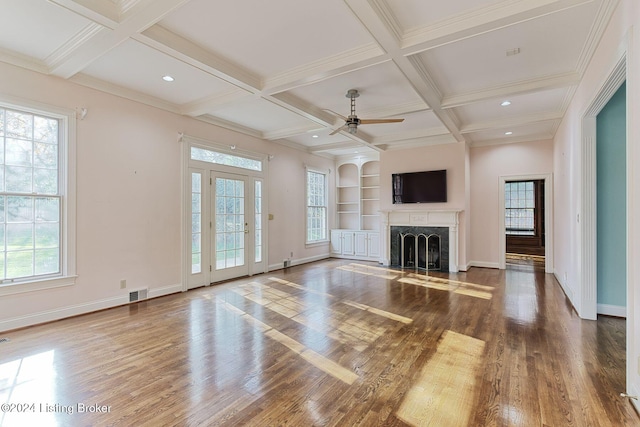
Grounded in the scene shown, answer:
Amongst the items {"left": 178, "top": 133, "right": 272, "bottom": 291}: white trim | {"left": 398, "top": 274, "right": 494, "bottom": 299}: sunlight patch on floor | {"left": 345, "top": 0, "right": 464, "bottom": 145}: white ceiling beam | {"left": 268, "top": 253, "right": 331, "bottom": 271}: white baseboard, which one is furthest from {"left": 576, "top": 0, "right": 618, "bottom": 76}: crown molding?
{"left": 268, "top": 253, "right": 331, "bottom": 271}: white baseboard

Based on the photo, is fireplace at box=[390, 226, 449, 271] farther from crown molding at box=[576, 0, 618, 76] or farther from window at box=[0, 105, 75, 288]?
window at box=[0, 105, 75, 288]

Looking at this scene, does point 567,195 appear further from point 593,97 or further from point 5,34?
point 5,34

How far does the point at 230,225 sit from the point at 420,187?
427 centimetres

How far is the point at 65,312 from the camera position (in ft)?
12.6

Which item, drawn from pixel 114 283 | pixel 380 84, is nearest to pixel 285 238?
pixel 114 283

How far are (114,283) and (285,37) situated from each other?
3.85m

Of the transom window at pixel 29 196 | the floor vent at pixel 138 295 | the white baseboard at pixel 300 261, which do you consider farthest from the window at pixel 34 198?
the white baseboard at pixel 300 261

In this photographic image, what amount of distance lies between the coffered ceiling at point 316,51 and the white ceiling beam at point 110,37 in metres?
0.01

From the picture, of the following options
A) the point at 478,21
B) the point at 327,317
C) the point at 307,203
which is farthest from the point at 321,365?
the point at 307,203

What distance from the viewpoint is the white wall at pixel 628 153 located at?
207 cm

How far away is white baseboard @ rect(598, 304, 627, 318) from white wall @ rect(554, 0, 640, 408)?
0.24 metres

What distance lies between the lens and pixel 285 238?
291 inches

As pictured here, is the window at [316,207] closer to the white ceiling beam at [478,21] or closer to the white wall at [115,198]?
the white wall at [115,198]

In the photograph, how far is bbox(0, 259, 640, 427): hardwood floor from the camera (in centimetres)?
203
